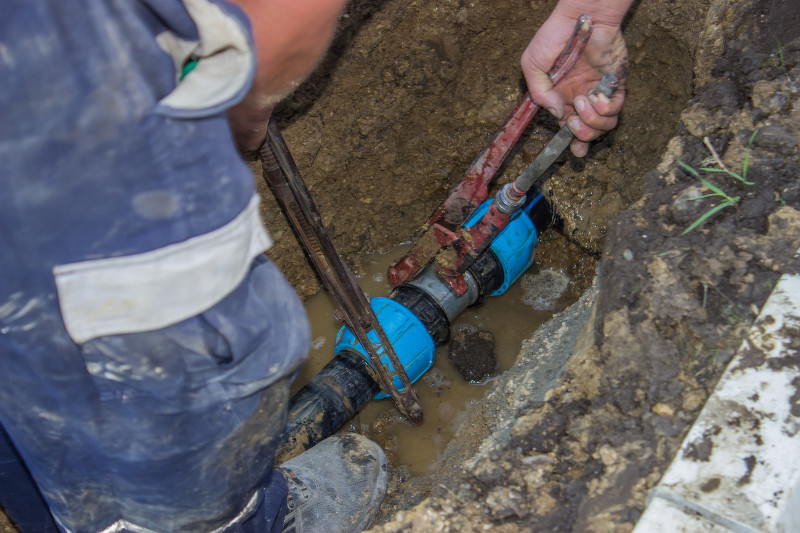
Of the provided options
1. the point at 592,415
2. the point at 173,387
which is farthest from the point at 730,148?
the point at 173,387

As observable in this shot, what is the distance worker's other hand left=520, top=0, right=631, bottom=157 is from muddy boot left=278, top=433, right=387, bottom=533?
115 cm

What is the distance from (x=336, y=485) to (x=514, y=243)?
1042 millimetres

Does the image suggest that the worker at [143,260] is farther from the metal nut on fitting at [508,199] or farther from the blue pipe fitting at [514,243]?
the blue pipe fitting at [514,243]

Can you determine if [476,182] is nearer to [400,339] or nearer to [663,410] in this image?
[400,339]

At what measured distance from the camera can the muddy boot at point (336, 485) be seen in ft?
5.61

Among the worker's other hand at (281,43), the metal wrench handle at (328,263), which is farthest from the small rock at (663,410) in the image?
the metal wrench handle at (328,263)

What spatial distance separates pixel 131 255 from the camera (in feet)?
2.46

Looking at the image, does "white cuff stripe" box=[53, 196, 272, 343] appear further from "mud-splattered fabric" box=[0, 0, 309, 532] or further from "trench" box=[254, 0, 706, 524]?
"trench" box=[254, 0, 706, 524]

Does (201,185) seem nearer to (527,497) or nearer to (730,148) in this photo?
(527,497)

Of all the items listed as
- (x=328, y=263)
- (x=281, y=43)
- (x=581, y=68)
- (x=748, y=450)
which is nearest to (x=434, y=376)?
(x=328, y=263)

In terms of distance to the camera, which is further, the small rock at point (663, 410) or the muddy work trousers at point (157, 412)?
the small rock at point (663, 410)

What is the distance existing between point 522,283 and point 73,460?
1.83m

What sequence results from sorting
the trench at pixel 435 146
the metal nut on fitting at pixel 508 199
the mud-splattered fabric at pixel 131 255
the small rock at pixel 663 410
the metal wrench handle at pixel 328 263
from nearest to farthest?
1. the mud-splattered fabric at pixel 131 255
2. the small rock at pixel 663 410
3. the metal wrench handle at pixel 328 263
4. the metal nut on fitting at pixel 508 199
5. the trench at pixel 435 146

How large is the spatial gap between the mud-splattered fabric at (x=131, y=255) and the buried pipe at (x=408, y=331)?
91 centimetres
